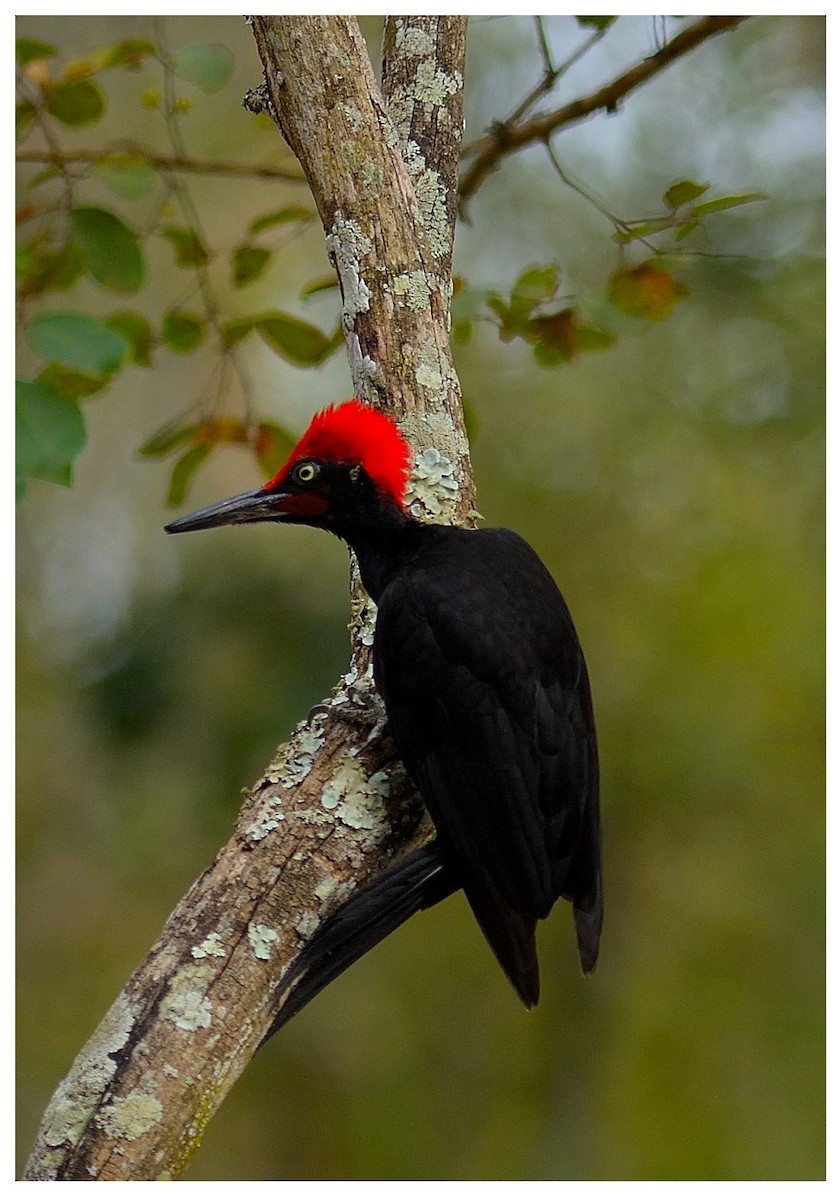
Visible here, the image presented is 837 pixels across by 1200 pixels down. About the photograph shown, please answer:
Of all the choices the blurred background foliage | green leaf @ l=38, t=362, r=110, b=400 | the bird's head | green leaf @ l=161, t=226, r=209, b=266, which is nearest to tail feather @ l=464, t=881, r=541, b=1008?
the bird's head

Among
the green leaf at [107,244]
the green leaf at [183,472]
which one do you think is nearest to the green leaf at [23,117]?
the green leaf at [107,244]

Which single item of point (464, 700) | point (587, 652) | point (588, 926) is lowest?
point (588, 926)

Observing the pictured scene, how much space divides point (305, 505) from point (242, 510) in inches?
4.6

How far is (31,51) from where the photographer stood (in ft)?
6.81

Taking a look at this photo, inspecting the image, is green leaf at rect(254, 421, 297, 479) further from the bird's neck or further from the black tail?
the black tail

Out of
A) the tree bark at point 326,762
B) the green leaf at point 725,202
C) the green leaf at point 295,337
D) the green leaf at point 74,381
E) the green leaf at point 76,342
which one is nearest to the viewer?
the tree bark at point 326,762

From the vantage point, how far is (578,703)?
6.81ft

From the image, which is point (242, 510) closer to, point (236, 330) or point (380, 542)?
point (380, 542)

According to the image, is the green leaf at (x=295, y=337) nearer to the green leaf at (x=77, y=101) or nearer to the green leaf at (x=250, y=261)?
the green leaf at (x=250, y=261)

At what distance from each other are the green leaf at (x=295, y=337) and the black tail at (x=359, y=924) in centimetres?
100

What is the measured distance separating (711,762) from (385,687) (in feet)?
9.16

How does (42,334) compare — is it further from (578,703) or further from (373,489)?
(578,703)

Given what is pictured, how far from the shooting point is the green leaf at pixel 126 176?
6.79 ft

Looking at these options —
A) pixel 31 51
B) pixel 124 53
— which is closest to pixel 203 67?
pixel 124 53
